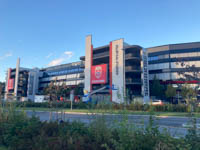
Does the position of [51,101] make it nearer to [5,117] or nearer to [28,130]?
[5,117]

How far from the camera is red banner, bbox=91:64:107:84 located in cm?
4162

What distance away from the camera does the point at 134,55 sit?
42.0 m

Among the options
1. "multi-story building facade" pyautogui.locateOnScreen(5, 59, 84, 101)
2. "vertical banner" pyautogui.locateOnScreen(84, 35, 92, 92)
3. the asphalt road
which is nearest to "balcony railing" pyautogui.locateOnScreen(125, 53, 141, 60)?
"vertical banner" pyautogui.locateOnScreen(84, 35, 92, 92)

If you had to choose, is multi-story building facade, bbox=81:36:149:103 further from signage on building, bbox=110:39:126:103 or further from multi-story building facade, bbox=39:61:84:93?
multi-story building facade, bbox=39:61:84:93

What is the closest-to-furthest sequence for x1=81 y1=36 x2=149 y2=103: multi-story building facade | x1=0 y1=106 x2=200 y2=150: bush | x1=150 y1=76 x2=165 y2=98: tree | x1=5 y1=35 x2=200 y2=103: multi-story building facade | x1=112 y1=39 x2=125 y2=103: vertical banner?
x1=0 y1=106 x2=200 y2=150: bush → x1=112 y1=39 x2=125 y2=103: vertical banner → x1=81 y1=36 x2=149 y2=103: multi-story building facade → x1=5 y1=35 x2=200 y2=103: multi-story building facade → x1=150 y1=76 x2=165 y2=98: tree

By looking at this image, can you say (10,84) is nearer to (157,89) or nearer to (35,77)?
(35,77)

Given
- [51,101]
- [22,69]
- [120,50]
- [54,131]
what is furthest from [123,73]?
[22,69]

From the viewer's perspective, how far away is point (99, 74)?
1683 inches

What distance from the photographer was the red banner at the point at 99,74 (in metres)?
41.6

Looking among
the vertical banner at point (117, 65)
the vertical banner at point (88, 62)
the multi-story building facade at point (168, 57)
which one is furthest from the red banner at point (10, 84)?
the multi-story building facade at point (168, 57)

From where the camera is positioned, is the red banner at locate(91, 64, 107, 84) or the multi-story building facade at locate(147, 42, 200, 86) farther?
the multi-story building facade at locate(147, 42, 200, 86)

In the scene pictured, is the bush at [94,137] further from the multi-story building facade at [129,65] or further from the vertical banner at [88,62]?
the vertical banner at [88,62]

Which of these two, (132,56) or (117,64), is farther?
(132,56)

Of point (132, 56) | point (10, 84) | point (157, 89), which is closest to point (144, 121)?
point (132, 56)
